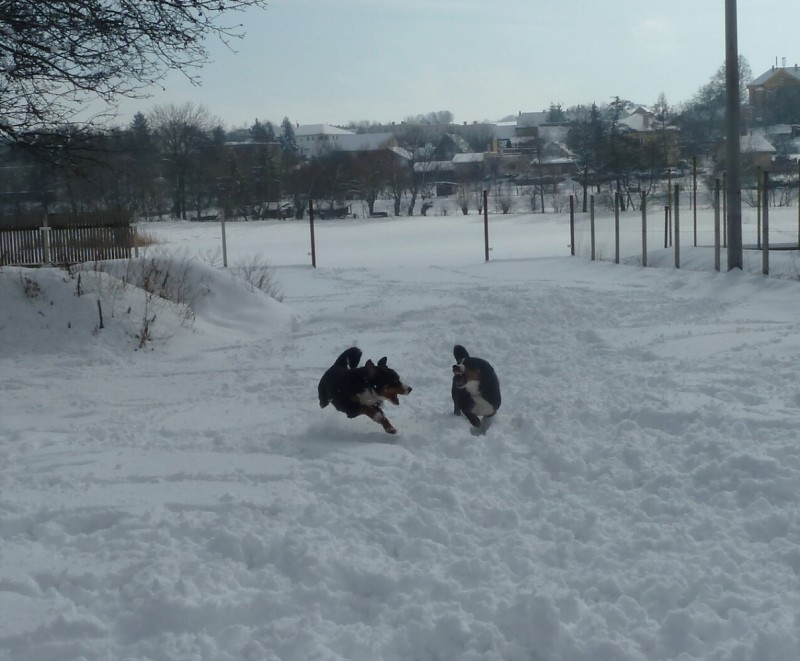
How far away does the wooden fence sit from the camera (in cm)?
2500

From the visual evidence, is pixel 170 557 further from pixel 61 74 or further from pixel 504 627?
pixel 61 74

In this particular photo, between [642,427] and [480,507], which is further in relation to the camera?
[642,427]

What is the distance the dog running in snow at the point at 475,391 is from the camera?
6.90m

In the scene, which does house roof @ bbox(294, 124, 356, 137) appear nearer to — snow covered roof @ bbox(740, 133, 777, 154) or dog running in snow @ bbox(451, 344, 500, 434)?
snow covered roof @ bbox(740, 133, 777, 154)

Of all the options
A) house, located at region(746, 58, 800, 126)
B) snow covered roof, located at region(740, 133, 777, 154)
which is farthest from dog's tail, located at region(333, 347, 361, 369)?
house, located at region(746, 58, 800, 126)

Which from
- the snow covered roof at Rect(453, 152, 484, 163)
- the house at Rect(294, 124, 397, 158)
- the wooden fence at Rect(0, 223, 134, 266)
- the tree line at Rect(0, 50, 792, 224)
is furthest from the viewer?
the house at Rect(294, 124, 397, 158)

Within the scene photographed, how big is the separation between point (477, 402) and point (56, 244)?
68.3 ft

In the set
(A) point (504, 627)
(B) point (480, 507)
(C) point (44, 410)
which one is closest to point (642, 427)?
(B) point (480, 507)

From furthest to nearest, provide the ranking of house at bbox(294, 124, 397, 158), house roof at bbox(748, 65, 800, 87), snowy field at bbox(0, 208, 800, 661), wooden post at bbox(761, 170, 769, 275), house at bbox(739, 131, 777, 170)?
house at bbox(294, 124, 397, 158) → house roof at bbox(748, 65, 800, 87) → house at bbox(739, 131, 777, 170) → wooden post at bbox(761, 170, 769, 275) → snowy field at bbox(0, 208, 800, 661)

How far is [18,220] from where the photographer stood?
2645 cm

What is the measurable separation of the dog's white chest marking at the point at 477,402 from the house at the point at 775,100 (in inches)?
2124

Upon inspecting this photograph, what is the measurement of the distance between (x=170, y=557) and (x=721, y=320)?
9317 millimetres

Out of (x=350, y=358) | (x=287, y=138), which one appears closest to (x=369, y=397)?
(x=350, y=358)

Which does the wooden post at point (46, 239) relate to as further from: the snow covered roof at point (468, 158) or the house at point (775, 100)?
the snow covered roof at point (468, 158)
